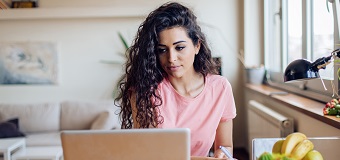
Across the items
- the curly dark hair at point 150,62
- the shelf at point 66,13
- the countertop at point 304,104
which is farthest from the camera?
the shelf at point 66,13

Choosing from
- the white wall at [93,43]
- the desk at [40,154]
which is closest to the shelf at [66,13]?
the white wall at [93,43]

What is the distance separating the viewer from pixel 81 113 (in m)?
4.36

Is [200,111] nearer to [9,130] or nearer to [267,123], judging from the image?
[267,123]

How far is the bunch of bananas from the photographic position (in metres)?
0.96

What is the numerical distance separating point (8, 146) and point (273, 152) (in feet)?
9.52

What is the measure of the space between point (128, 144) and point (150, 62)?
1.79ft

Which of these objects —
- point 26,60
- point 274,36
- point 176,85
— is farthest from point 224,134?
point 26,60

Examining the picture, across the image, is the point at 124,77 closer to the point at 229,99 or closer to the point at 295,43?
the point at 229,99

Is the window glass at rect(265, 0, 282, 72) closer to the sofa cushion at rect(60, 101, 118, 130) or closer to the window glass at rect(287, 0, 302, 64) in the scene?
the window glass at rect(287, 0, 302, 64)

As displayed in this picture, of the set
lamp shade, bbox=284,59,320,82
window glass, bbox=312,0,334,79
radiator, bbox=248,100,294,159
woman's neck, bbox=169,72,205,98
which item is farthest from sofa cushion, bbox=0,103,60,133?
lamp shade, bbox=284,59,320,82

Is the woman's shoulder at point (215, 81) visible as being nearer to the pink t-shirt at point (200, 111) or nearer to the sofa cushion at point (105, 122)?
the pink t-shirt at point (200, 111)

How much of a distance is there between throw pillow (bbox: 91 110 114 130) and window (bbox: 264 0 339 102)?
163 cm

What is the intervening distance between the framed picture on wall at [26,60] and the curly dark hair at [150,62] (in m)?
3.41

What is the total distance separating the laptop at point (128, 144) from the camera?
2.94 feet
